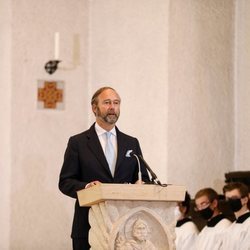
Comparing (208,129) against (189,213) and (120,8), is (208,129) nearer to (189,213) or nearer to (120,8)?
(189,213)

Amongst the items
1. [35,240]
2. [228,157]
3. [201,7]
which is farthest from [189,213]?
[201,7]

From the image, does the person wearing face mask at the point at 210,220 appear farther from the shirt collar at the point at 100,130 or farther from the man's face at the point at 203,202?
the shirt collar at the point at 100,130

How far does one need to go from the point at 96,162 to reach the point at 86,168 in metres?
0.08

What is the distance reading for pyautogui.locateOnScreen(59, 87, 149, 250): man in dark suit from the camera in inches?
216

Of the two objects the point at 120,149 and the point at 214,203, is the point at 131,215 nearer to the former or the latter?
the point at 120,149

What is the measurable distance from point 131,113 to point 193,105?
0.70m

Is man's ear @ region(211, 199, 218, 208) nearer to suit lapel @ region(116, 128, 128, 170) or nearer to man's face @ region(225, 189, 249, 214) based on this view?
man's face @ region(225, 189, 249, 214)

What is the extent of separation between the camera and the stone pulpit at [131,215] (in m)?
5.04

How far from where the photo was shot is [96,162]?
5523mm

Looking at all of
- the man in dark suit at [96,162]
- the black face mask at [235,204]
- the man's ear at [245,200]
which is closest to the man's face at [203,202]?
the black face mask at [235,204]

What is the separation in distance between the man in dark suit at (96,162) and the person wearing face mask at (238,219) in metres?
2.35

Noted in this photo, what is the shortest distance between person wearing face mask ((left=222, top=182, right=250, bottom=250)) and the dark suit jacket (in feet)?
7.70

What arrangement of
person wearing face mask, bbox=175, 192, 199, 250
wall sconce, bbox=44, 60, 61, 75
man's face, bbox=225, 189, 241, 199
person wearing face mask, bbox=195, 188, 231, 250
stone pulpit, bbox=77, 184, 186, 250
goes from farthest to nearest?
wall sconce, bbox=44, 60, 61, 75 < person wearing face mask, bbox=175, 192, 199, 250 < person wearing face mask, bbox=195, 188, 231, 250 < man's face, bbox=225, 189, 241, 199 < stone pulpit, bbox=77, 184, 186, 250

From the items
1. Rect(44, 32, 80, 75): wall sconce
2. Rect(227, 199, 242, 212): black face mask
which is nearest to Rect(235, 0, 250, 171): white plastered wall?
Rect(227, 199, 242, 212): black face mask
